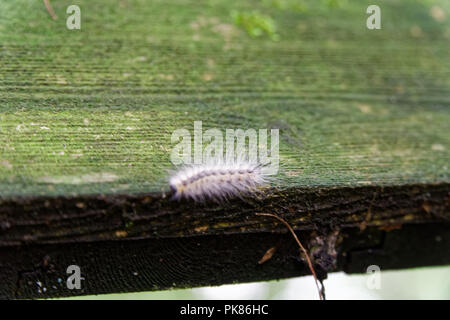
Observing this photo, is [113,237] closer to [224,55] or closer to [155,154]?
[155,154]

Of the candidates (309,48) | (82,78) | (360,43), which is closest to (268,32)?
(309,48)

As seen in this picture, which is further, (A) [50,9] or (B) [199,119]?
(A) [50,9]

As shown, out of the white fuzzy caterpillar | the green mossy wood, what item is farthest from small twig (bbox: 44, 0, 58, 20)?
the white fuzzy caterpillar

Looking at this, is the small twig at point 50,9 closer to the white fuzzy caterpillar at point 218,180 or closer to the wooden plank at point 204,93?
the wooden plank at point 204,93

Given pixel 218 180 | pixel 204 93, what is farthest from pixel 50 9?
pixel 218 180

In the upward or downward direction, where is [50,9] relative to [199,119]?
upward

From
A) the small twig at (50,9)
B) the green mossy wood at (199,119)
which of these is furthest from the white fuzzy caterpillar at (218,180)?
the small twig at (50,9)

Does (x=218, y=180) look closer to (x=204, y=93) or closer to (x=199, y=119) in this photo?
(x=199, y=119)
